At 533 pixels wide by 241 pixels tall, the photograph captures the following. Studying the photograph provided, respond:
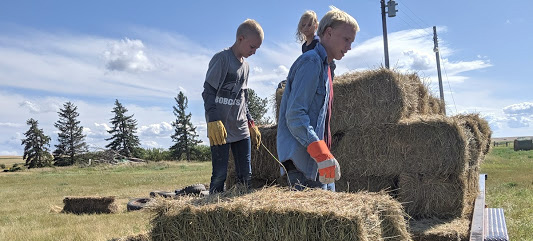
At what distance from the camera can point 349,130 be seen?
530 cm

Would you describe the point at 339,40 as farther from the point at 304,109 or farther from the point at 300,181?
the point at 300,181

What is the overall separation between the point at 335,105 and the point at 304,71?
118 inches

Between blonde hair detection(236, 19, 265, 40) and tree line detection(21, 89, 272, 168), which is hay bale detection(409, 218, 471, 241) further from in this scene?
tree line detection(21, 89, 272, 168)

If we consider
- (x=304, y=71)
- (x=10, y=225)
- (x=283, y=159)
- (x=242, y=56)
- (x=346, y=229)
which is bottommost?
(x=10, y=225)

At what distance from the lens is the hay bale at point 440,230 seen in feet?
13.0

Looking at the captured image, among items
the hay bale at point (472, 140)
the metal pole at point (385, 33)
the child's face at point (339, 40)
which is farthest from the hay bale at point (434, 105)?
the metal pole at point (385, 33)

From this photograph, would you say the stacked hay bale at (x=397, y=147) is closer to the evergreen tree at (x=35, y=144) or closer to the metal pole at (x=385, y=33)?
the metal pole at (x=385, y=33)

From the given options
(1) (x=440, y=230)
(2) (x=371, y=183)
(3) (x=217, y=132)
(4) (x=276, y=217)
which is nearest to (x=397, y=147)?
(2) (x=371, y=183)

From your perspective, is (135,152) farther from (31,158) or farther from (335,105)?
(335,105)

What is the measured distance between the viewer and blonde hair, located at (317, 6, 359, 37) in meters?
2.53

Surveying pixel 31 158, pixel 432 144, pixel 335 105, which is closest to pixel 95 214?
pixel 335 105

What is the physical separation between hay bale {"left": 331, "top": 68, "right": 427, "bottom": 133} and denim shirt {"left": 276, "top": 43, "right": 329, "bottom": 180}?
2723mm

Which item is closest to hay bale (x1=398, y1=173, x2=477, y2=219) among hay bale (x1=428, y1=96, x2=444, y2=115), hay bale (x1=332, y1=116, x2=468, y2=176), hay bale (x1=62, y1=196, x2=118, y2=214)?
hay bale (x1=332, y1=116, x2=468, y2=176)

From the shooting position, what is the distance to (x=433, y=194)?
5.05m
